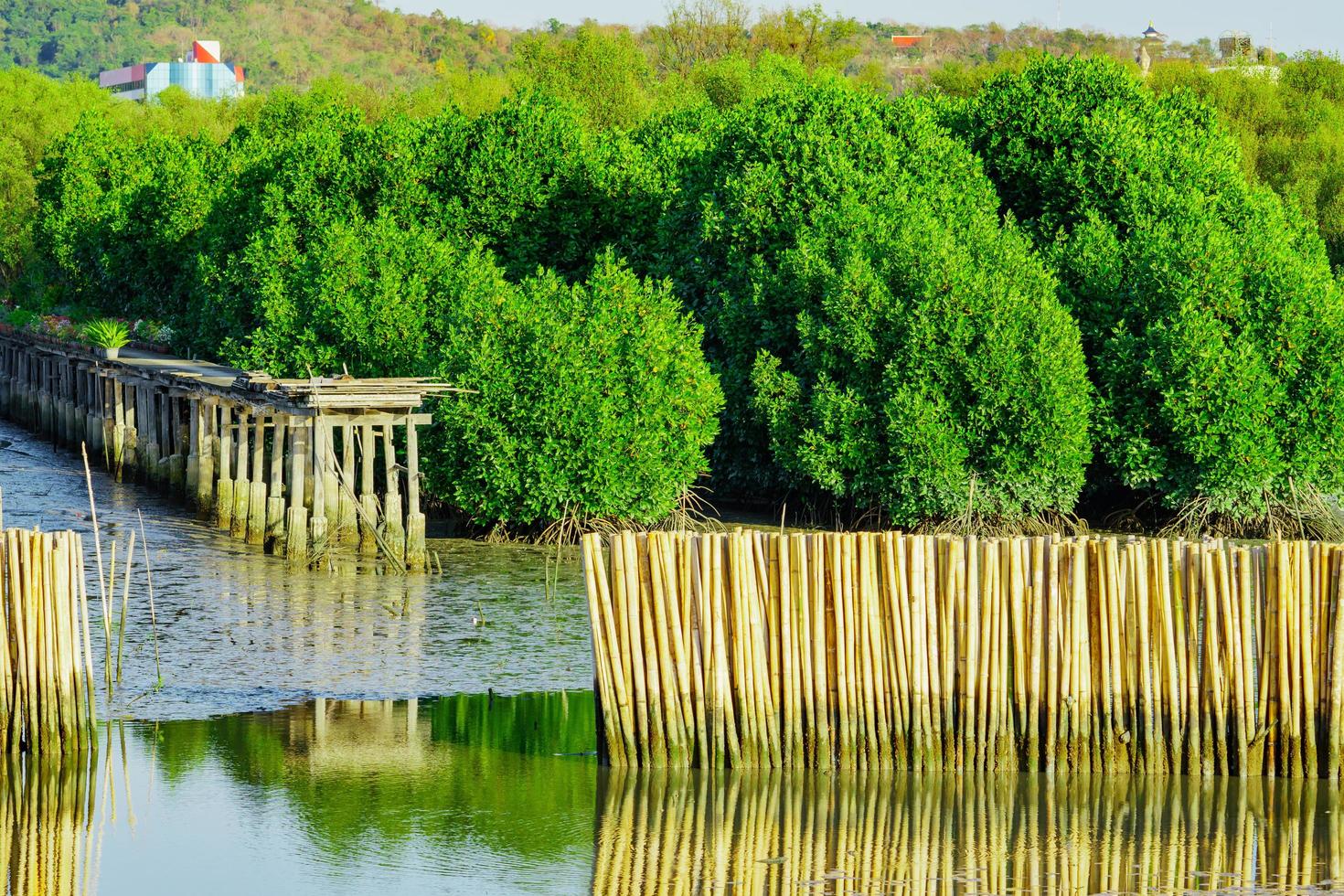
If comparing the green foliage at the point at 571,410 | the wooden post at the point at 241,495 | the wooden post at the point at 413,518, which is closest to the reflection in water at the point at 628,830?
the wooden post at the point at 413,518

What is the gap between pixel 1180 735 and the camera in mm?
14570

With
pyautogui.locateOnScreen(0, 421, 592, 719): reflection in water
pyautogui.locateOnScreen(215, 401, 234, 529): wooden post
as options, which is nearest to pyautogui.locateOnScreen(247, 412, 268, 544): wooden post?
pyautogui.locateOnScreen(0, 421, 592, 719): reflection in water

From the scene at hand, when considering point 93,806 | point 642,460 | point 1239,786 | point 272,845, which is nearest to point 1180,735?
point 1239,786

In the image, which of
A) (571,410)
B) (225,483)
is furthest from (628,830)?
(225,483)

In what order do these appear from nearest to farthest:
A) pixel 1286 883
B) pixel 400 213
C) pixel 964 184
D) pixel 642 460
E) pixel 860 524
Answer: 1. pixel 1286 883
2. pixel 642 460
3. pixel 860 524
4. pixel 964 184
5. pixel 400 213

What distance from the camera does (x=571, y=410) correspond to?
31.1m

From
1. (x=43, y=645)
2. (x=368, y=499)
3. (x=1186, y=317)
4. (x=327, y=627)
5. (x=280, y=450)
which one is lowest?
(x=327, y=627)

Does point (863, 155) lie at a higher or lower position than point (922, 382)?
higher

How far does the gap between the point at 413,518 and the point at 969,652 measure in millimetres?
15803

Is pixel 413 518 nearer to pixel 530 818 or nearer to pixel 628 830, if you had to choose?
pixel 530 818

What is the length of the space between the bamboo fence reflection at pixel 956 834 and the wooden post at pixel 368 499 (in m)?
14.7

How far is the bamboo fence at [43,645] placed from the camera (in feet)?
47.1

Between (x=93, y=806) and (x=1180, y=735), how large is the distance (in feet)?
27.4

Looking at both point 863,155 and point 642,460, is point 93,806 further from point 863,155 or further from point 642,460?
point 863,155
